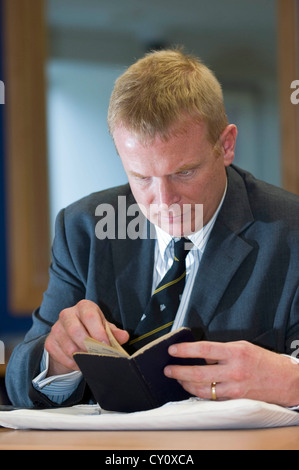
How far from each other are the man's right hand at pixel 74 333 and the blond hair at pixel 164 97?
1.32 feet

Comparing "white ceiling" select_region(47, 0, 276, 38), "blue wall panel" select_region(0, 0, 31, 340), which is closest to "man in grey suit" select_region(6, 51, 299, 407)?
"blue wall panel" select_region(0, 0, 31, 340)

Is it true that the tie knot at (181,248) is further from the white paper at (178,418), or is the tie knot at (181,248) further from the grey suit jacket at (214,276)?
the white paper at (178,418)

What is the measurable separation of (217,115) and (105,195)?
0.42 meters

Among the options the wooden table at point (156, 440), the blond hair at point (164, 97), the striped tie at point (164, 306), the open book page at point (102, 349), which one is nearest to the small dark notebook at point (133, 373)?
the open book page at point (102, 349)

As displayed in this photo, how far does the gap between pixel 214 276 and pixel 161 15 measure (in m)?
4.10

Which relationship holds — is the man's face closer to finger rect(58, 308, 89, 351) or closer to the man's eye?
the man's eye

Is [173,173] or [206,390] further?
[173,173]

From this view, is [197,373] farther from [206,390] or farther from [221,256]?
[221,256]

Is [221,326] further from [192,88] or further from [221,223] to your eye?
[192,88]

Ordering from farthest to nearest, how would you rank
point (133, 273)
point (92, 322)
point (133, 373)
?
point (133, 273) → point (92, 322) → point (133, 373)

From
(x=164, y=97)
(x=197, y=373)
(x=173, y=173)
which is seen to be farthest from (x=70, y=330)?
(x=164, y=97)

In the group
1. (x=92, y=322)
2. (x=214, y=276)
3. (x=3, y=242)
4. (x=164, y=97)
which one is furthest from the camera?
(x=3, y=242)

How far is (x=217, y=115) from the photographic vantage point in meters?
1.57

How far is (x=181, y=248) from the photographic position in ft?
5.32
